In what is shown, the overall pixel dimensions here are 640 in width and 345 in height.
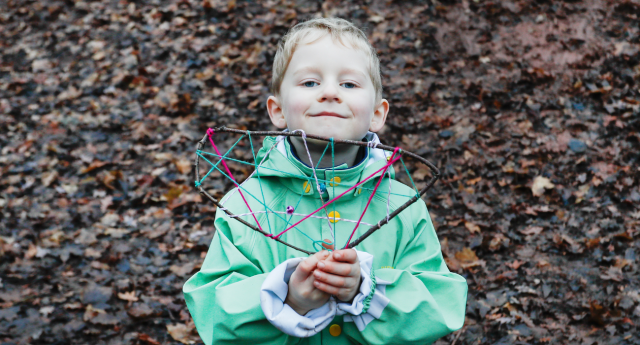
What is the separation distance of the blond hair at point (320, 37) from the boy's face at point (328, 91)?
1.3 inches

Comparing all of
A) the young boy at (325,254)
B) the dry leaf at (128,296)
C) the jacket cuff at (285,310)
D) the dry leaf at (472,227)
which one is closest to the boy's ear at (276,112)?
the young boy at (325,254)

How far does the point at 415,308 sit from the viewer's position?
5.42 feet

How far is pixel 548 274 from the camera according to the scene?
3857mm

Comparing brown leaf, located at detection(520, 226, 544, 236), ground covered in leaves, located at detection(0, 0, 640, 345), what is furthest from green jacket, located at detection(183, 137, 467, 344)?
brown leaf, located at detection(520, 226, 544, 236)

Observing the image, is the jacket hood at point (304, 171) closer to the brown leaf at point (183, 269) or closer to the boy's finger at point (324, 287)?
the boy's finger at point (324, 287)

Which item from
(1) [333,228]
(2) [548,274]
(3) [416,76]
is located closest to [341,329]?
(1) [333,228]

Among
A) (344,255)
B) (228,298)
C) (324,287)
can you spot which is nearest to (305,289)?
(324,287)

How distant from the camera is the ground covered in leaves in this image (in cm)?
376

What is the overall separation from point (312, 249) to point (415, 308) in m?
0.46

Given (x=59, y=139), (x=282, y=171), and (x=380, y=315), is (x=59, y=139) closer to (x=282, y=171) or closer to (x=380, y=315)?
(x=282, y=171)

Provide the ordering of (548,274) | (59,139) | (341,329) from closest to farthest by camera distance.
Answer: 1. (341,329)
2. (548,274)
3. (59,139)

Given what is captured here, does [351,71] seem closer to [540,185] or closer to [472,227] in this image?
[472,227]

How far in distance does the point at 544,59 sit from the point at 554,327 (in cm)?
380

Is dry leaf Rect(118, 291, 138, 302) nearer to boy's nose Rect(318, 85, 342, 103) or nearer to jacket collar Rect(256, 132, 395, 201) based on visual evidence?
jacket collar Rect(256, 132, 395, 201)
